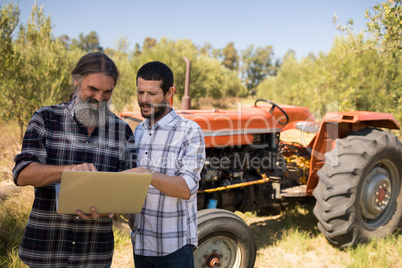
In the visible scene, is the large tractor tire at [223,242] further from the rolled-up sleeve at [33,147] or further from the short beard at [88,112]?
the rolled-up sleeve at [33,147]

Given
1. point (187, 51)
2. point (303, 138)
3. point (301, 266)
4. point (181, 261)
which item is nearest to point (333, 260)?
point (301, 266)

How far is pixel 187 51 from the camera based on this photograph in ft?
55.6

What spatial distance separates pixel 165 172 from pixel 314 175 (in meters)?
2.48

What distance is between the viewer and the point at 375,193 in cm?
332

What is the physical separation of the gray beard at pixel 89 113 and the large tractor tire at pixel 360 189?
2.48 meters

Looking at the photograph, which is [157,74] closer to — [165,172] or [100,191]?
[165,172]

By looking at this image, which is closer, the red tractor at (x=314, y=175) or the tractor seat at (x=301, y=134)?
the red tractor at (x=314, y=175)

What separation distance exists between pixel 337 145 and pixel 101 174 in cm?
280

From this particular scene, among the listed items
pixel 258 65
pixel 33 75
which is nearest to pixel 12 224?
pixel 33 75

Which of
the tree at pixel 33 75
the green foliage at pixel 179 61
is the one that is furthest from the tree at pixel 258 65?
the tree at pixel 33 75

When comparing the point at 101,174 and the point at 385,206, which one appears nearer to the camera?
the point at 101,174

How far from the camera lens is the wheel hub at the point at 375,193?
10.8 ft

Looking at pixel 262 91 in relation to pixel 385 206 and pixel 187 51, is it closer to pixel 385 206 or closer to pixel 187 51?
pixel 187 51

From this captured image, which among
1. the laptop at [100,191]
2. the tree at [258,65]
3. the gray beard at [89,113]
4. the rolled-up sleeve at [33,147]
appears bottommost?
the laptop at [100,191]
